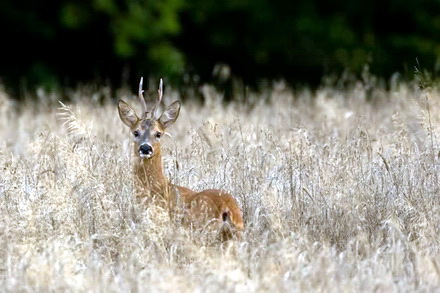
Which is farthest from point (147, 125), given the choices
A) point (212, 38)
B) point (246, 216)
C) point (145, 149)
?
point (212, 38)

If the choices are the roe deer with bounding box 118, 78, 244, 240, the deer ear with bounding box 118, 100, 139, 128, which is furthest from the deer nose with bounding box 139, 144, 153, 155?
the deer ear with bounding box 118, 100, 139, 128

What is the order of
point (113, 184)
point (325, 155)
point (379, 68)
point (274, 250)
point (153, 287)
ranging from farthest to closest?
point (379, 68) → point (325, 155) → point (113, 184) → point (274, 250) → point (153, 287)

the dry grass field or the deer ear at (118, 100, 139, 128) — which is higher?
the deer ear at (118, 100, 139, 128)

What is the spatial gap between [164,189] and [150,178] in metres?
0.20

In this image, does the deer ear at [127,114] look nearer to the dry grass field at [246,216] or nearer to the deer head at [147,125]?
the deer head at [147,125]

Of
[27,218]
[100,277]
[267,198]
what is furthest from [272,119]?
[100,277]

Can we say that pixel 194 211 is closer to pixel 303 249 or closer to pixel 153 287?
pixel 303 249

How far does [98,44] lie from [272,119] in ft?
34.9

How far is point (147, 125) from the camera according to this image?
823 centimetres

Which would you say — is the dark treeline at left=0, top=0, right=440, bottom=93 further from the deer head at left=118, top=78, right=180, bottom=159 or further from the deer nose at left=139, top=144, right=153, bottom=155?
the deer nose at left=139, top=144, right=153, bottom=155

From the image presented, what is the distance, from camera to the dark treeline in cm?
2078

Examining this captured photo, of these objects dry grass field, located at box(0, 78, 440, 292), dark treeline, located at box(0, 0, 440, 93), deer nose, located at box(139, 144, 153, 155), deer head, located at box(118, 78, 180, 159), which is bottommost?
dry grass field, located at box(0, 78, 440, 292)

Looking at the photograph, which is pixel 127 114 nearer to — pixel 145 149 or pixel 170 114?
pixel 170 114

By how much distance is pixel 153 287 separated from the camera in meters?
6.09
